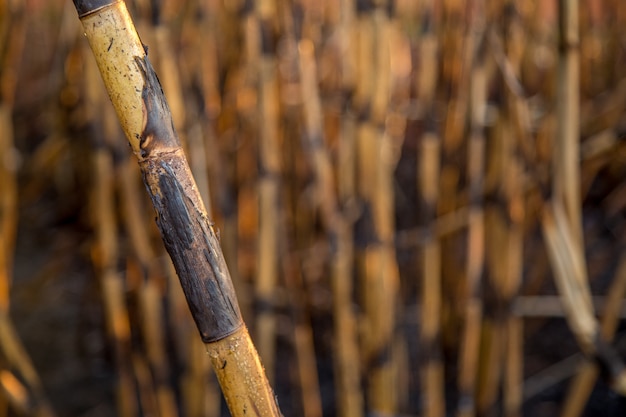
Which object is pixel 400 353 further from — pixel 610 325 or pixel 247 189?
pixel 247 189

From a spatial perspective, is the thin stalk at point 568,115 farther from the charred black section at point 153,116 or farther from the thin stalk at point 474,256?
the charred black section at point 153,116

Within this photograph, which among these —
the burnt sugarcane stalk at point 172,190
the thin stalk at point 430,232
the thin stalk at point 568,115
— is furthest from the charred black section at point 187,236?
the thin stalk at point 430,232

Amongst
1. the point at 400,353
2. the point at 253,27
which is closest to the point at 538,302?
the point at 400,353

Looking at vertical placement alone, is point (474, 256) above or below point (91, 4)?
below

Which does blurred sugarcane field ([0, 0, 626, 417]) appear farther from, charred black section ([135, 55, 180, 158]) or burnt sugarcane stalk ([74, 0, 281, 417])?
charred black section ([135, 55, 180, 158])

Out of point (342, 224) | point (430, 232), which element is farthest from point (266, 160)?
point (430, 232)

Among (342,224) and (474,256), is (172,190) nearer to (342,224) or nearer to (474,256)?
(342,224)

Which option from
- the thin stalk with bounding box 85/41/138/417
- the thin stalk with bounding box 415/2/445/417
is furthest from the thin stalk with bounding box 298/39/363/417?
the thin stalk with bounding box 85/41/138/417
